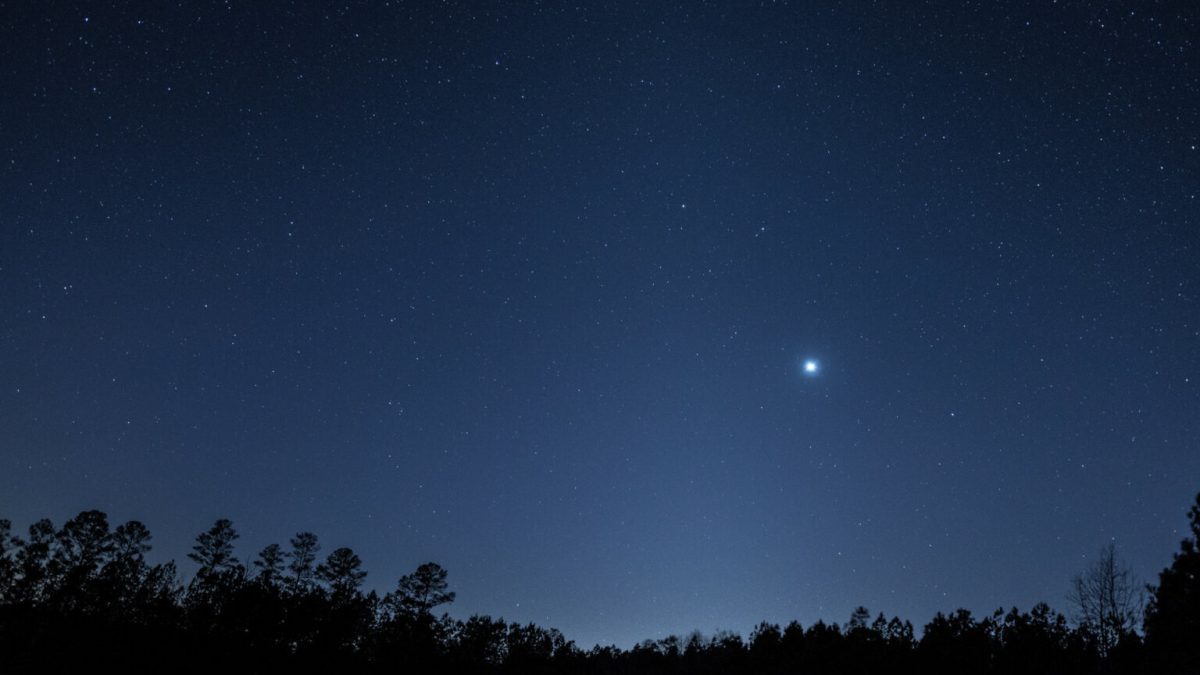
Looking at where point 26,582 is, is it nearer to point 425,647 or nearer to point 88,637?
point 88,637

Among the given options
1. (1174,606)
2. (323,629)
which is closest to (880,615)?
(1174,606)

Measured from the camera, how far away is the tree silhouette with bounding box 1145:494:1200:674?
1680cm

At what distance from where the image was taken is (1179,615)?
56.6 feet

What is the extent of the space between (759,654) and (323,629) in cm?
2684

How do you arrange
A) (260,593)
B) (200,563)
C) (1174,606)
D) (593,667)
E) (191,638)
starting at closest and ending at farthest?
(1174,606)
(191,638)
(260,593)
(200,563)
(593,667)

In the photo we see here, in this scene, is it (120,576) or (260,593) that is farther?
(120,576)

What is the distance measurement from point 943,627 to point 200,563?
48.5 m

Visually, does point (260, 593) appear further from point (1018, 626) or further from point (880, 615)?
point (1018, 626)

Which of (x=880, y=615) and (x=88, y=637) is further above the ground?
(x=880, y=615)

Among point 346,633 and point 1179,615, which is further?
point 346,633

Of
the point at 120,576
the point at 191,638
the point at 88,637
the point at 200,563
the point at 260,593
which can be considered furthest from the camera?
the point at 200,563

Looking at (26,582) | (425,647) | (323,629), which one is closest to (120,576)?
(26,582)

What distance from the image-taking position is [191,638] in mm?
35031

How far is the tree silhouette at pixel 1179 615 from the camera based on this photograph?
16.8m
